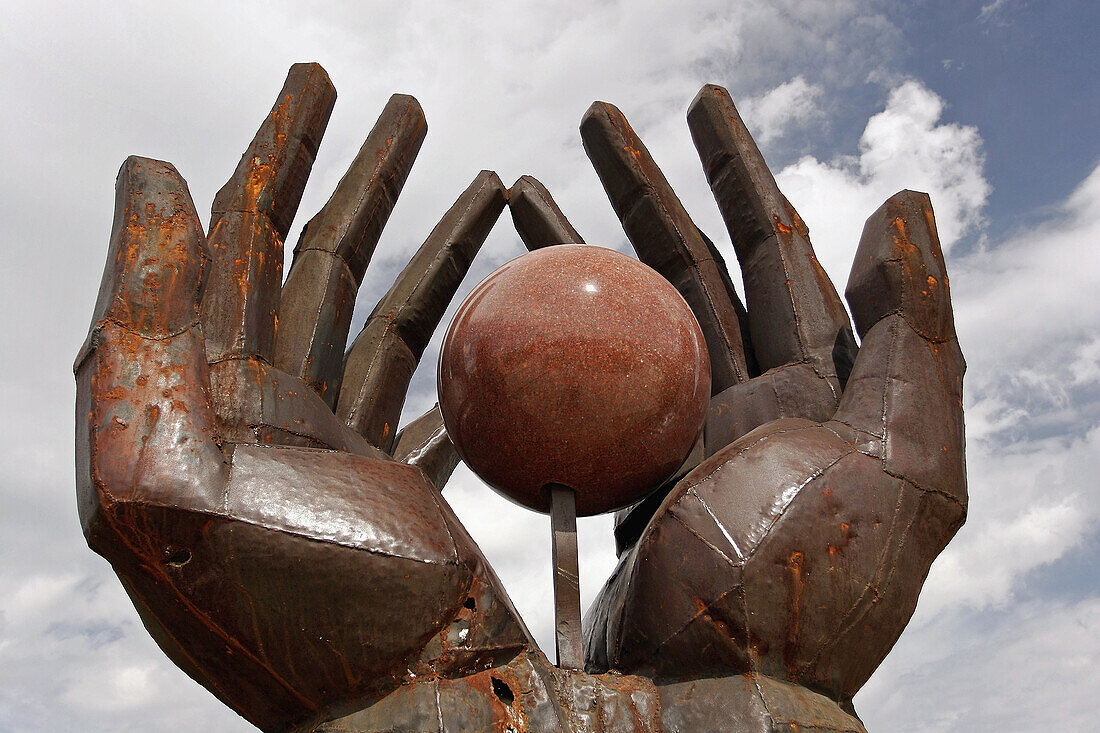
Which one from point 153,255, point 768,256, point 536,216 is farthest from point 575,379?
point 536,216

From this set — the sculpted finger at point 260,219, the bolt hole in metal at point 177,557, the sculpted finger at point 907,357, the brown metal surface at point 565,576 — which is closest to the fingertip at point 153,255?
the sculpted finger at point 260,219

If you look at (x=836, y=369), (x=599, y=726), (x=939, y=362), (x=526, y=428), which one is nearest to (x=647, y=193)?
(x=836, y=369)

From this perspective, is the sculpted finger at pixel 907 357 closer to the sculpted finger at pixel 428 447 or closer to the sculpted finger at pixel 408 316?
the sculpted finger at pixel 408 316

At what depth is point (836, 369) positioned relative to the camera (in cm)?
589

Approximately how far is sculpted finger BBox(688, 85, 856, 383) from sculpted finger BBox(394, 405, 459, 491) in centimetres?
258

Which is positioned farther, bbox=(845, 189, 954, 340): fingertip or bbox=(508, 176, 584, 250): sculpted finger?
bbox=(508, 176, 584, 250): sculpted finger

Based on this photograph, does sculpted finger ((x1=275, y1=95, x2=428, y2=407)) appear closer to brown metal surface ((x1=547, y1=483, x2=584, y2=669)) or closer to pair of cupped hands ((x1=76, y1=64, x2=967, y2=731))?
pair of cupped hands ((x1=76, y1=64, x2=967, y2=731))

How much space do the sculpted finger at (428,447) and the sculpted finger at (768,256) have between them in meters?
2.58

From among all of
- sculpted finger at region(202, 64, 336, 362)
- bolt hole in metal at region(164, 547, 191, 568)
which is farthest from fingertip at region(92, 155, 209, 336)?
bolt hole in metal at region(164, 547, 191, 568)

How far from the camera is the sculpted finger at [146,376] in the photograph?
3902 mm

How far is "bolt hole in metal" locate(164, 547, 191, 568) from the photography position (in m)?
3.97

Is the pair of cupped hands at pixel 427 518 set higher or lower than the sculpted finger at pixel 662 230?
lower

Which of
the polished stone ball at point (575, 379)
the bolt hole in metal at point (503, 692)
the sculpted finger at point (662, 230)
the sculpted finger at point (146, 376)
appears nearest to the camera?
the sculpted finger at point (146, 376)

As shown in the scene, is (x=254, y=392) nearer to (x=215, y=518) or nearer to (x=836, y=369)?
(x=215, y=518)
